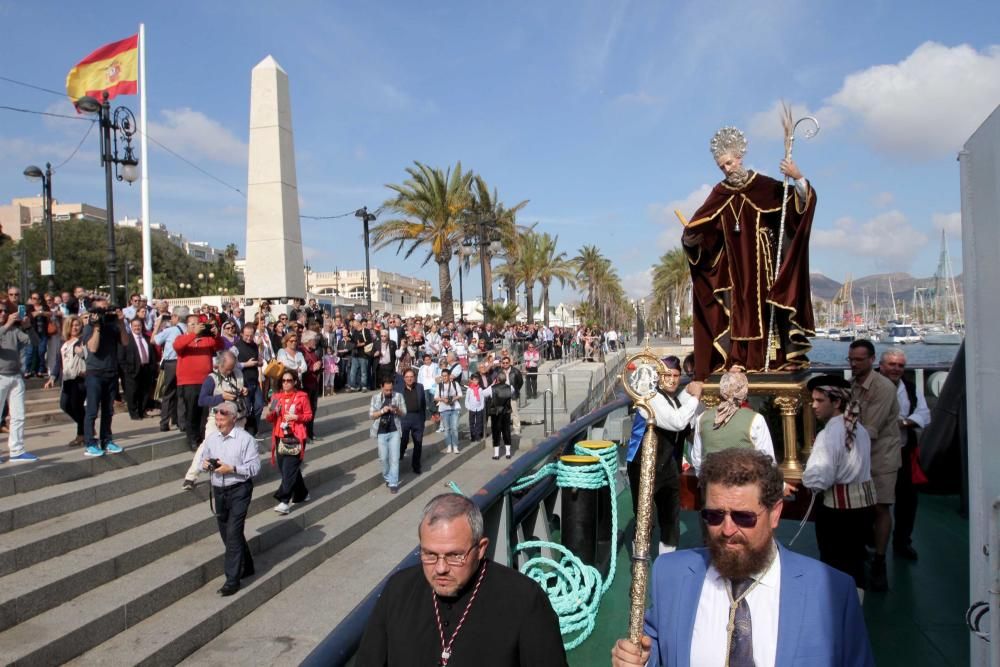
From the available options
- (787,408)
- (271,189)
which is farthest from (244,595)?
(271,189)

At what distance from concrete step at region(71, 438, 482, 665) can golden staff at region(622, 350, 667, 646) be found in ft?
15.8

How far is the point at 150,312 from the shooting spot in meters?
12.6

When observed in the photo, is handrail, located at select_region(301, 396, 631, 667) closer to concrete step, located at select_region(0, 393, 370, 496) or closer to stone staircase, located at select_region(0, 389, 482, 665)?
stone staircase, located at select_region(0, 389, 482, 665)

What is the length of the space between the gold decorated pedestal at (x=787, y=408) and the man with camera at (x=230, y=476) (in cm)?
439

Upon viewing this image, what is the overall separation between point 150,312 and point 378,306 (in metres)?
46.2

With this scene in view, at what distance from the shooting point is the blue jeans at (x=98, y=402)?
27.2ft

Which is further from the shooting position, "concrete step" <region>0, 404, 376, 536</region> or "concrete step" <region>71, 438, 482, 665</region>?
"concrete step" <region>0, 404, 376, 536</region>

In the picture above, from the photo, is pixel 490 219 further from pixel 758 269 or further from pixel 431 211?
pixel 758 269

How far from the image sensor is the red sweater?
946 cm

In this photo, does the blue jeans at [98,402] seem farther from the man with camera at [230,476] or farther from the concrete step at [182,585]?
the man with camera at [230,476]

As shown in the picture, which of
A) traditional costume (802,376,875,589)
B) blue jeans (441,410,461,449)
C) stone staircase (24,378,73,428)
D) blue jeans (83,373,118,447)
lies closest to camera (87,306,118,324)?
A: blue jeans (83,373,118,447)

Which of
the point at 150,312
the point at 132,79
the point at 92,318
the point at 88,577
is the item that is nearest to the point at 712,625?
the point at 88,577

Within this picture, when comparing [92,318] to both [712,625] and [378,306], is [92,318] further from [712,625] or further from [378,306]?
[378,306]

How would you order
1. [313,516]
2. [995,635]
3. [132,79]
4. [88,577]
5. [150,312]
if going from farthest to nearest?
[132,79] → [150,312] → [313,516] → [88,577] → [995,635]
